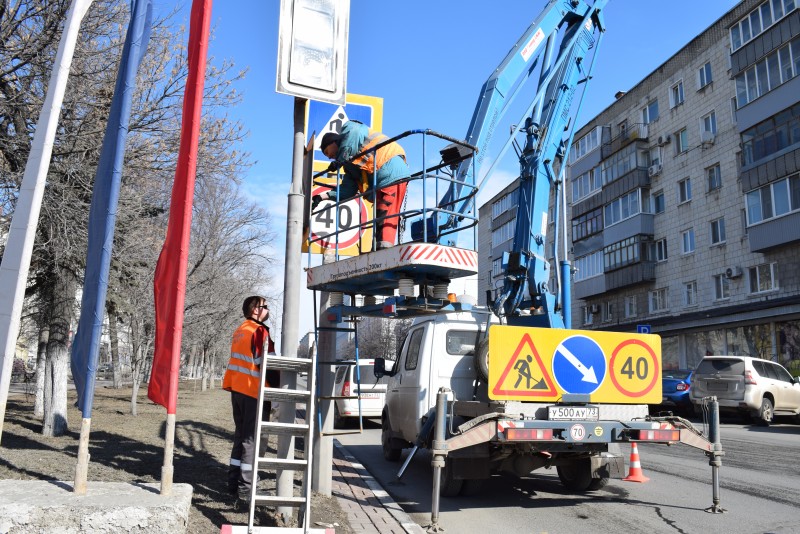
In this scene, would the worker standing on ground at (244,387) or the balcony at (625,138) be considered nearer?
the worker standing on ground at (244,387)

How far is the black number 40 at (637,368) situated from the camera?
7145 mm

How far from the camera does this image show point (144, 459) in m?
7.95

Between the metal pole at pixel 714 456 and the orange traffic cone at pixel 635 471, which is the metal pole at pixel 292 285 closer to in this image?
the metal pole at pixel 714 456

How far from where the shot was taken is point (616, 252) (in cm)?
3912

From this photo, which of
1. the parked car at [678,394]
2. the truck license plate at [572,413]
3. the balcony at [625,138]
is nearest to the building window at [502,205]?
the balcony at [625,138]

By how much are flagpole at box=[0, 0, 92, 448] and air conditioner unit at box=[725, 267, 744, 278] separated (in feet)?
100.0

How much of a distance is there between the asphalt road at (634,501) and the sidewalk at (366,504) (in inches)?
8.3

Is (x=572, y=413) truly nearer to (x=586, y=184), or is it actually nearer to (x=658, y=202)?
(x=658, y=202)

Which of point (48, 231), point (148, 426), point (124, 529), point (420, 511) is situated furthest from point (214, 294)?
point (124, 529)

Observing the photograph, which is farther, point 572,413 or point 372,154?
point 372,154

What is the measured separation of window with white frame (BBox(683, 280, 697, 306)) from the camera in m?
33.4

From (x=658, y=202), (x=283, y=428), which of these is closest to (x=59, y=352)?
(x=283, y=428)

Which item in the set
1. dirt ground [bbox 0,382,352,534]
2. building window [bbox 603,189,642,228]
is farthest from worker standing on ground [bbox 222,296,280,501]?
building window [bbox 603,189,642,228]

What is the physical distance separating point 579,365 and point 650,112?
115 ft
